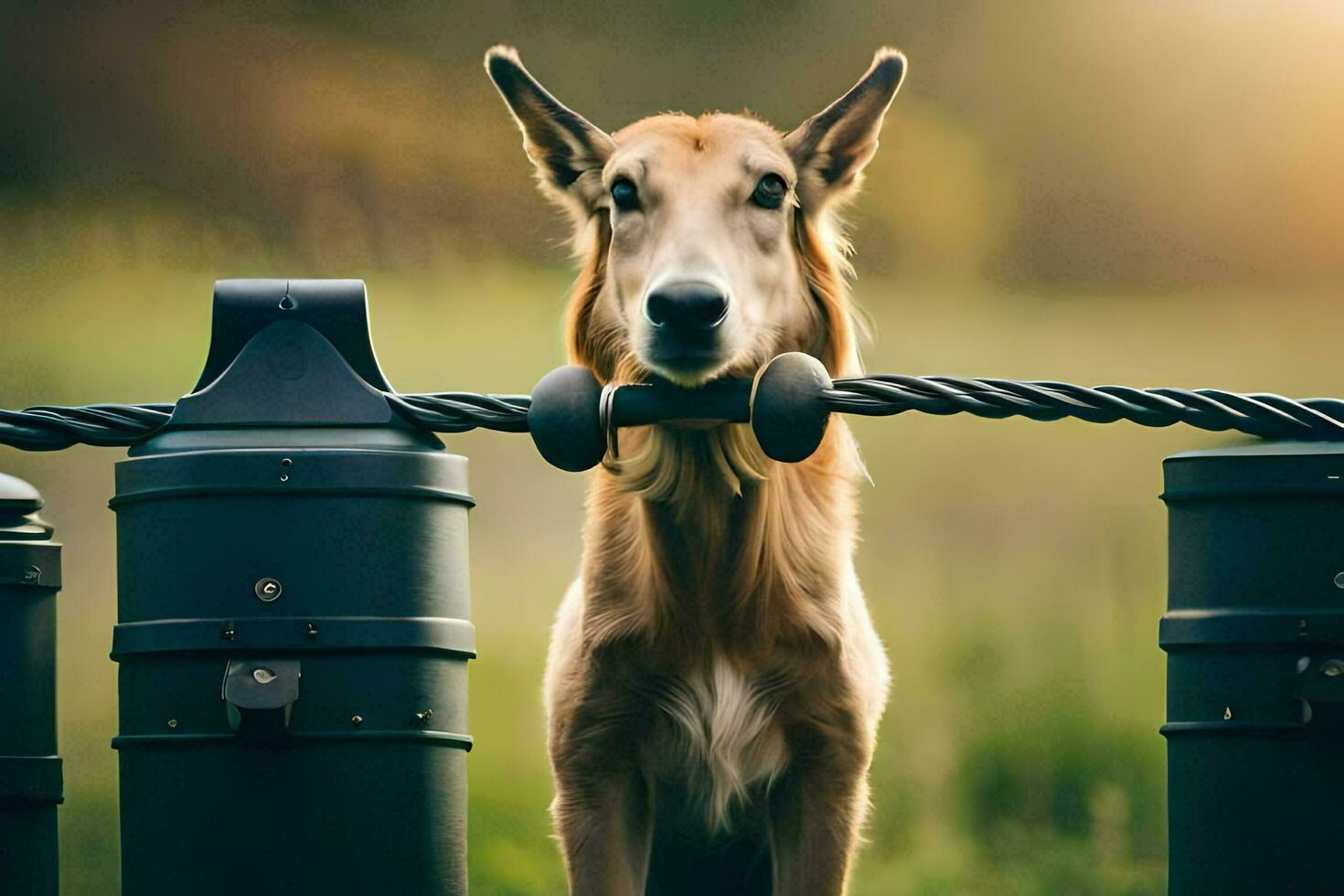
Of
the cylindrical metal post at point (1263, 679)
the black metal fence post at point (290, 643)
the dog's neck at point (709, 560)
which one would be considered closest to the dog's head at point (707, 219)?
the dog's neck at point (709, 560)

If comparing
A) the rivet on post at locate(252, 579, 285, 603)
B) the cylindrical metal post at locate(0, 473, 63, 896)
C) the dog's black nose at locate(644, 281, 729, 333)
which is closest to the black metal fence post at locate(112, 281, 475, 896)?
the rivet on post at locate(252, 579, 285, 603)

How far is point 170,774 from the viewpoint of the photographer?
7.92 feet

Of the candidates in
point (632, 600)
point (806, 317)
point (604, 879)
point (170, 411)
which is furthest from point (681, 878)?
point (170, 411)

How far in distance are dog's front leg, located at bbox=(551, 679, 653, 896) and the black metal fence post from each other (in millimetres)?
553

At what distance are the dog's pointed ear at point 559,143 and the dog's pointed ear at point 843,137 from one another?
1.34 feet

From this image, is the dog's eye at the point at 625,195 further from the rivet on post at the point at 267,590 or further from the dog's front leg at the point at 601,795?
the rivet on post at the point at 267,590

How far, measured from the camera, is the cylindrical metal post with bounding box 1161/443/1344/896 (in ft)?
7.38

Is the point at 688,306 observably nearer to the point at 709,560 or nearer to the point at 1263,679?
the point at 709,560

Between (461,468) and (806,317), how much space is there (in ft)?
3.08

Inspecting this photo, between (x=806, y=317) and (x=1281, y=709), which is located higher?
(x=806, y=317)

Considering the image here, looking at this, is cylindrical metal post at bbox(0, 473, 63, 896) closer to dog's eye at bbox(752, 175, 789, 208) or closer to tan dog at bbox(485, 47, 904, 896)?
tan dog at bbox(485, 47, 904, 896)

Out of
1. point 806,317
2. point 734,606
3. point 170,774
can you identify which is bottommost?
point 170,774

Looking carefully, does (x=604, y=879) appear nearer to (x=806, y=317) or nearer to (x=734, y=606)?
(x=734, y=606)

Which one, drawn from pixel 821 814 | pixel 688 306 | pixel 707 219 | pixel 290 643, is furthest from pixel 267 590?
pixel 821 814
